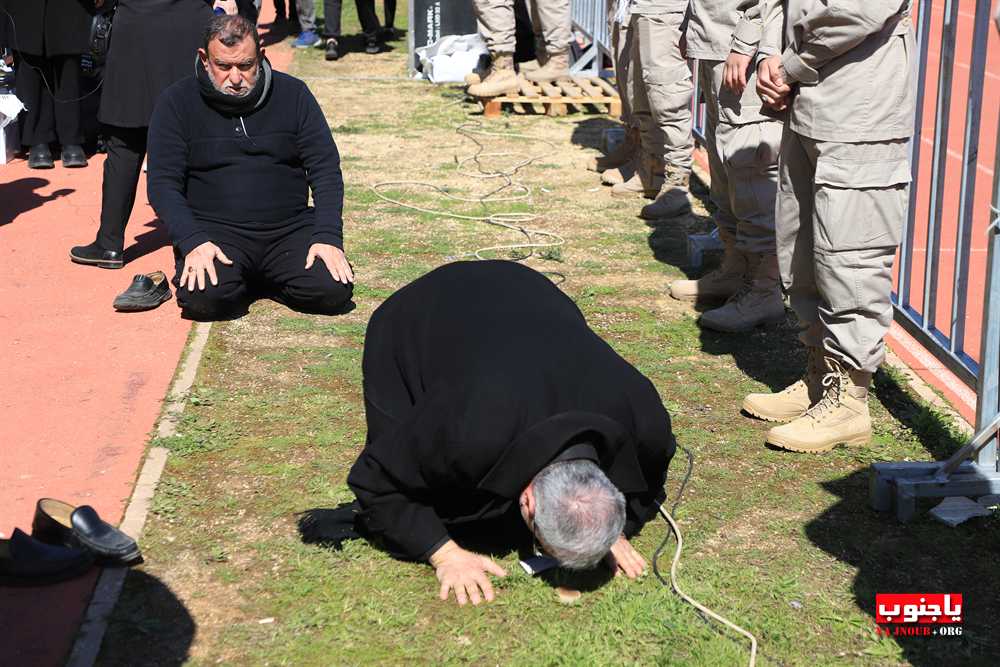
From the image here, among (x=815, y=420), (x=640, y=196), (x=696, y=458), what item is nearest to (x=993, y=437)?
(x=815, y=420)

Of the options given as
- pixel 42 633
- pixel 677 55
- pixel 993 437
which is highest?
pixel 677 55

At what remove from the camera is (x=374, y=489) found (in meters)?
3.60

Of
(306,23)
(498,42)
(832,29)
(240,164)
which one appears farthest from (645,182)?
(306,23)

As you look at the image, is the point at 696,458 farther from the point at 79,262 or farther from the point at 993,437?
the point at 79,262

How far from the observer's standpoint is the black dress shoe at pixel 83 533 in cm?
374

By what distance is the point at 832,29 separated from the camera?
13.6ft

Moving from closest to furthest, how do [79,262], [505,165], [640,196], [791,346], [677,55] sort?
[791,346] → [79,262] → [677,55] → [640,196] → [505,165]

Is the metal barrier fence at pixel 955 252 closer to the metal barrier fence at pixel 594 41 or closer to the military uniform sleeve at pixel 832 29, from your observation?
the military uniform sleeve at pixel 832 29

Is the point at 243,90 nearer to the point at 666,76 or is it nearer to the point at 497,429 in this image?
the point at 666,76

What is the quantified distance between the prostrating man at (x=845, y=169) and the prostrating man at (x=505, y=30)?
21.5ft

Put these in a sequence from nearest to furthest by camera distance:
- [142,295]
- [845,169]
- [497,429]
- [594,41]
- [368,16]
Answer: [497,429]
[845,169]
[142,295]
[594,41]
[368,16]

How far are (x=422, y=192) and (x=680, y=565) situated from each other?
4.95 metres

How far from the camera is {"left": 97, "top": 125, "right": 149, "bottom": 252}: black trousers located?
657cm

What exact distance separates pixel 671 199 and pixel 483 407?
15.0ft
